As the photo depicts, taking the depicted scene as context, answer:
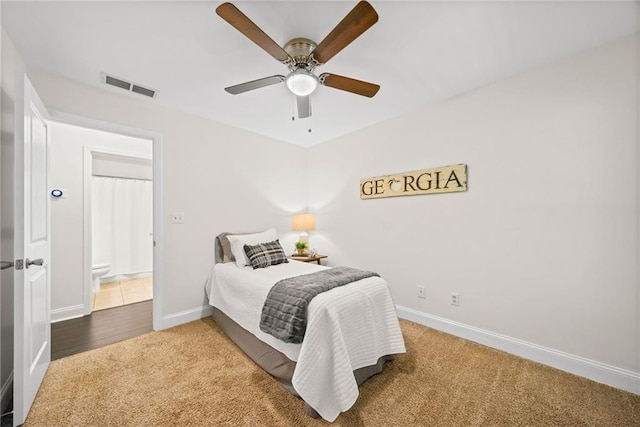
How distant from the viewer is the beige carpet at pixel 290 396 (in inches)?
58.0

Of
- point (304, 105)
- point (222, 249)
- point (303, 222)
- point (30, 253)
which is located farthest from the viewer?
point (303, 222)

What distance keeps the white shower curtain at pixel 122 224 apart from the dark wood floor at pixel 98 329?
1697 mm

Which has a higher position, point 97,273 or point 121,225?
point 121,225

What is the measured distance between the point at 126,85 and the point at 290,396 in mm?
2877

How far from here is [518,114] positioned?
214 centimetres

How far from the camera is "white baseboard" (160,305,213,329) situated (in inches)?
105

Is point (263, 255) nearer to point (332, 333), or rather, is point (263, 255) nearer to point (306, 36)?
point (332, 333)

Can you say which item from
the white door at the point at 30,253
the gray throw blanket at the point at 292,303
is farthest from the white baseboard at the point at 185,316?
the gray throw blanket at the point at 292,303

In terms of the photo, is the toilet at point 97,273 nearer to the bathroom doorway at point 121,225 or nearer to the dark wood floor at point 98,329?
the bathroom doorway at point 121,225

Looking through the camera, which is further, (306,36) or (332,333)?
(306,36)

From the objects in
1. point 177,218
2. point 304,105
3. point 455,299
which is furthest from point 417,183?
point 177,218

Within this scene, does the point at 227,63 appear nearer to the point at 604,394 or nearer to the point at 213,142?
the point at 213,142

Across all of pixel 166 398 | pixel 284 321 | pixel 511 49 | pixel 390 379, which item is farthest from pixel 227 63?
pixel 390 379

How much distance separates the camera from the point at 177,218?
2758mm
